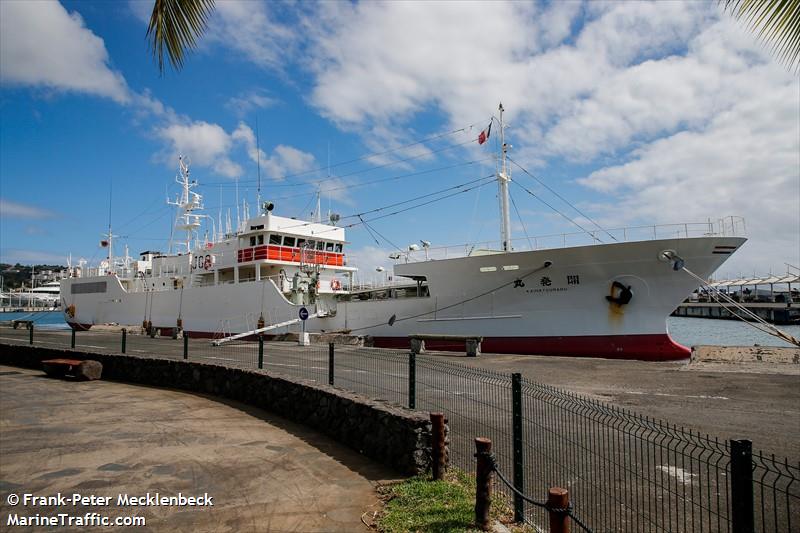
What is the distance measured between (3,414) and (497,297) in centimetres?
1446

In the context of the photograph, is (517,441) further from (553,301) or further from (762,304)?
(762,304)

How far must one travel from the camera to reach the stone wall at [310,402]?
16.9 ft

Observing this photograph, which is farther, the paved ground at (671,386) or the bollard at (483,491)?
the paved ground at (671,386)

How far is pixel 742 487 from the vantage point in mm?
2385

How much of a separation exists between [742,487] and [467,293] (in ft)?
55.0

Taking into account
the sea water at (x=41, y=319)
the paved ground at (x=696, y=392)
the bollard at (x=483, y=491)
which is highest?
the bollard at (x=483, y=491)

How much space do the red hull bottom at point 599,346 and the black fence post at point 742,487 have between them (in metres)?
15.5

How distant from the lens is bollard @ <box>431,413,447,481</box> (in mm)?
4844

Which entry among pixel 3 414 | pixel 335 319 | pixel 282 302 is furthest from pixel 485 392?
pixel 282 302

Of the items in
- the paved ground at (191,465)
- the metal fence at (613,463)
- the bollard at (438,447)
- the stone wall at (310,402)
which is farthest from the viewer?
the stone wall at (310,402)

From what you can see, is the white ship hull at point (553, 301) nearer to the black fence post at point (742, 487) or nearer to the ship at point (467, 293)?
the ship at point (467, 293)

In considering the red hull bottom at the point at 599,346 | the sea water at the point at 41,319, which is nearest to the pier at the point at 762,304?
the red hull bottom at the point at 599,346

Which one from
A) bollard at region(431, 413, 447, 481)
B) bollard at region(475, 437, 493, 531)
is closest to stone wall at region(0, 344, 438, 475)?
bollard at region(431, 413, 447, 481)

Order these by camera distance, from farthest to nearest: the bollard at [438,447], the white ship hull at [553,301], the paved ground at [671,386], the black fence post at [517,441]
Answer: the white ship hull at [553,301] → the paved ground at [671,386] → the bollard at [438,447] → the black fence post at [517,441]
